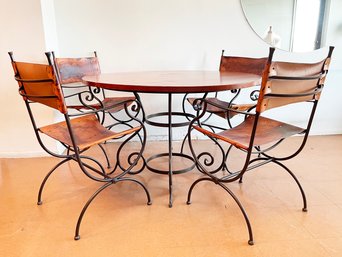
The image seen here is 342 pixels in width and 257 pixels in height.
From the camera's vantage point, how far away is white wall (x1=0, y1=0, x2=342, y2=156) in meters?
2.48

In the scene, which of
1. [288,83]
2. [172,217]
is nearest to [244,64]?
[288,83]

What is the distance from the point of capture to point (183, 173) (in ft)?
7.13

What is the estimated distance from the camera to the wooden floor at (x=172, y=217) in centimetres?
137

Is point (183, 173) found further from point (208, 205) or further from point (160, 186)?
point (208, 205)

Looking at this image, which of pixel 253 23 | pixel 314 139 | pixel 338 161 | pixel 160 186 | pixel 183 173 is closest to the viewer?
pixel 160 186

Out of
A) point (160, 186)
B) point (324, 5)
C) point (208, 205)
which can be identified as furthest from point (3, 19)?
point (324, 5)

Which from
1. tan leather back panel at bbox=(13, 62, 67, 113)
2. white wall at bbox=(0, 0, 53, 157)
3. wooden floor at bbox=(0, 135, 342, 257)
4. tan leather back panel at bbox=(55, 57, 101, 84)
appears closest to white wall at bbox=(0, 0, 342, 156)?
white wall at bbox=(0, 0, 53, 157)

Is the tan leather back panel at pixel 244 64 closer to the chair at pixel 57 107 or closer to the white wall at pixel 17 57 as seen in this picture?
the chair at pixel 57 107

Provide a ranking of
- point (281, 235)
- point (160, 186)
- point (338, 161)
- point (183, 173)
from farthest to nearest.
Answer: point (338, 161) < point (183, 173) < point (160, 186) < point (281, 235)

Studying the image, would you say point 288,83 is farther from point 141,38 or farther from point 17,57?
point 17,57

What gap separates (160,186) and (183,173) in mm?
262

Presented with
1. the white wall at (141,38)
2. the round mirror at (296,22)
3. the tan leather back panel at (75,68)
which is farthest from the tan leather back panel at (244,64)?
the tan leather back panel at (75,68)

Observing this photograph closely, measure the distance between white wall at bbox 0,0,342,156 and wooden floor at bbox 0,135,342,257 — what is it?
0.63 m

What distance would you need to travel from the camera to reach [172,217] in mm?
1619
